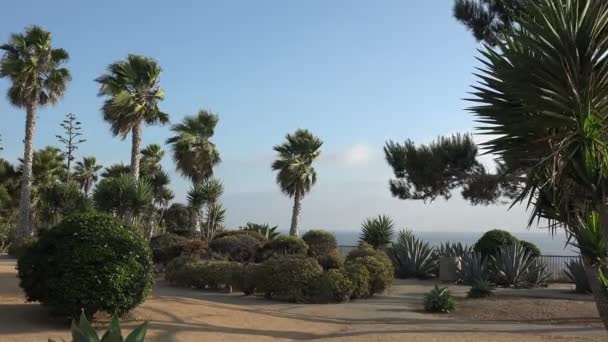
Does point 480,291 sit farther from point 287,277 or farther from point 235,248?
point 235,248

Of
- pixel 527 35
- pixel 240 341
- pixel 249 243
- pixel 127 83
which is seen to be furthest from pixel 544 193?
pixel 127 83

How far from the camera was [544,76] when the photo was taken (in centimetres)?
882

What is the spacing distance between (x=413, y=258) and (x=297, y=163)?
47.3 feet

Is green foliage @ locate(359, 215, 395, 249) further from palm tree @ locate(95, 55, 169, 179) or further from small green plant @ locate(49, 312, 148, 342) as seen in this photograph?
small green plant @ locate(49, 312, 148, 342)

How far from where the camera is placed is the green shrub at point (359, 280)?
16.4 metres

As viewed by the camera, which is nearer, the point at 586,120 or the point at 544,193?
the point at 586,120

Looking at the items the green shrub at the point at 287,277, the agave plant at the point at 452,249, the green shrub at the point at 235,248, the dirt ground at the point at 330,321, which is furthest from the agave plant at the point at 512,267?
the green shrub at the point at 235,248

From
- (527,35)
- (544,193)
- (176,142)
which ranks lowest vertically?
(544,193)

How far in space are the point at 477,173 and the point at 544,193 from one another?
354 inches

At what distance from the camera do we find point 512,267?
67.3 ft

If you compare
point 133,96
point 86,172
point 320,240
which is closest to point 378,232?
point 320,240

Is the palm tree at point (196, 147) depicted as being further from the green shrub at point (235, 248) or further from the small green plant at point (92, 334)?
the small green plant at point (92, 334)

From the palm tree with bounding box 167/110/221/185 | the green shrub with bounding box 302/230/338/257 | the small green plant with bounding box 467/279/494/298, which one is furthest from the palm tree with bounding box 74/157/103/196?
the small green plant with bounding box 467/279/494/298

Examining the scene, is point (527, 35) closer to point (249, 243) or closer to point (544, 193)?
point (544, 193)
